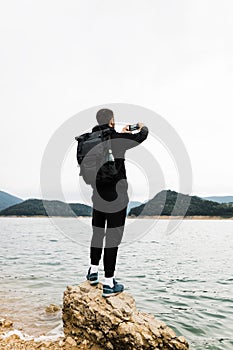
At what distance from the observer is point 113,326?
16.3 feet

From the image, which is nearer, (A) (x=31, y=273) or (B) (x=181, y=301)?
(B) (x=181, y=301)

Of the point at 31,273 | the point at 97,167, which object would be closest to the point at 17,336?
the point at 97,167

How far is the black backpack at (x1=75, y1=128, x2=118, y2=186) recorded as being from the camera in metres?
5.12

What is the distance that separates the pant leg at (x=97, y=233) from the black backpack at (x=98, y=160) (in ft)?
2.09

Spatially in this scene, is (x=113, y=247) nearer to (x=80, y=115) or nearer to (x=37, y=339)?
(x=37, y=339)

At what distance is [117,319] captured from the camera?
499cm

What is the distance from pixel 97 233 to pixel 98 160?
1445mm

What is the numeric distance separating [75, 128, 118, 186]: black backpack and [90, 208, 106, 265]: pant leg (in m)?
0.64

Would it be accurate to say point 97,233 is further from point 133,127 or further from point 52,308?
point 52,308

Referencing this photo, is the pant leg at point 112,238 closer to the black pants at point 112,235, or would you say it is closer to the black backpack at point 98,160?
the black pants at point 112,235

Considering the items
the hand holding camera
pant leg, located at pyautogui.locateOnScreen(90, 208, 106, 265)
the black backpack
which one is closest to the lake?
pant leg, located at pyautogui.locateOnScreen(90, 208, 106, 265)

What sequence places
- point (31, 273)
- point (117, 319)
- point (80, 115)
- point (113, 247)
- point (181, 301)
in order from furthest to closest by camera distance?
point (31, 273) → point (181, 301) → point (80, 115) → point (113, 247) → point (117, 319)

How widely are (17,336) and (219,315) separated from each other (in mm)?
5578

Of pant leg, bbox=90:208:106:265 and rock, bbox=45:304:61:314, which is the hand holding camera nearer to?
pant leg, bbox=90:208:106:265
